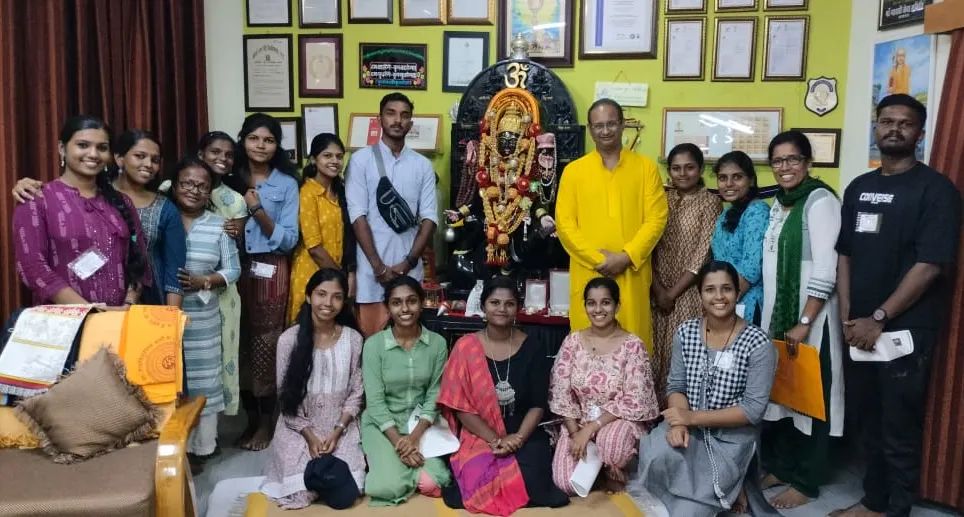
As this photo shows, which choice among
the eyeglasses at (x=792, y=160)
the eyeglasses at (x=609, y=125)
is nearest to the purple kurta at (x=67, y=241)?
the eyeglasses at (x=609, y=125)

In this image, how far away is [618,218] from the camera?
3258 mm

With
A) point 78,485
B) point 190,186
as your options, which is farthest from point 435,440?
point 190,186

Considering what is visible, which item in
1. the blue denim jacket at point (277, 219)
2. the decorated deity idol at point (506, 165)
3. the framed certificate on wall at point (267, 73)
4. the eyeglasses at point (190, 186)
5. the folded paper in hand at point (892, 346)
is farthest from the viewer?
the framed certificate on wall at point (267, 73)

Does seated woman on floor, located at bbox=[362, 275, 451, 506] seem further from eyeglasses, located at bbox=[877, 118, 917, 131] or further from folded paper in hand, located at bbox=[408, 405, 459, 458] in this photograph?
eyeglasses, located at bbox=[877, 118, 917, 131]

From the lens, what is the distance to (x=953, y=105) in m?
2.78

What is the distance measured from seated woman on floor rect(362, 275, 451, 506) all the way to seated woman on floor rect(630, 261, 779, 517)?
85cm

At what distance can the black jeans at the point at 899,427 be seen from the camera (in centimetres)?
261

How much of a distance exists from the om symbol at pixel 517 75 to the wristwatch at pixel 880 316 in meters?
2.04

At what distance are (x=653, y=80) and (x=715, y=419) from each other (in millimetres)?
2166

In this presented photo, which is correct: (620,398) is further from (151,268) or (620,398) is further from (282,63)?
(282,63)

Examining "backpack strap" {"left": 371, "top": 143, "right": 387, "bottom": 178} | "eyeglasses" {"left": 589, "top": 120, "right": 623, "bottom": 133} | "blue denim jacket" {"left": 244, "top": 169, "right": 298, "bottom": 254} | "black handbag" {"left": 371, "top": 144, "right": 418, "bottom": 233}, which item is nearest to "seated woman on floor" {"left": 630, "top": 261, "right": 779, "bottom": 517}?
"eyeglasses" {"left": 589, "top": 120, "right": 623, "bottom": 133}

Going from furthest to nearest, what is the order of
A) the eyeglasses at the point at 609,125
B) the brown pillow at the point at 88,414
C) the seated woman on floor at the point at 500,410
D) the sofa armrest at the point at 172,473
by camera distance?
the eyeglasses at the point at 609,125 → the seated woman on floor at the point at 500,410 → the brown pillow at the point at 88,414 → the sofa armrest at the point at 172,473

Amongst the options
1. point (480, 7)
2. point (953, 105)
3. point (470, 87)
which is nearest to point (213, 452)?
point (470, 87)

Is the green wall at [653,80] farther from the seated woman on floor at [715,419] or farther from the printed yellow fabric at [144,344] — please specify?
the printed yellow fabric at [144,344]
